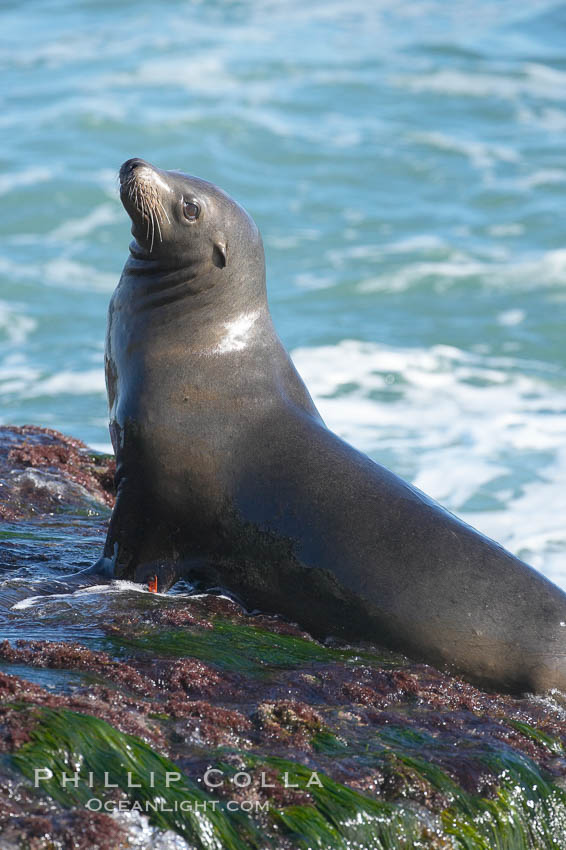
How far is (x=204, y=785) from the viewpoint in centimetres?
398

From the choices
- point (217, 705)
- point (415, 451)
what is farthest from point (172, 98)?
point (217, 705)

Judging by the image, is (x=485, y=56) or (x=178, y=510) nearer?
(x=178, y=510)

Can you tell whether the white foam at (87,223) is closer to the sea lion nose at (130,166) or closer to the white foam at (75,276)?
the white foam at (75,276)

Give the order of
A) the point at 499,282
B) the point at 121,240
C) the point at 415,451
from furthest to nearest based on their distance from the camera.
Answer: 1. the point at 121,240
2. the point at 499,282
3. the point at 415,451

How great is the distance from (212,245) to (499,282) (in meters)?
12.4

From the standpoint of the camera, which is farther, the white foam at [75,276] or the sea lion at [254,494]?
the white foam at [75,276]

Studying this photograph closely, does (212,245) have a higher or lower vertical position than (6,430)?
higher

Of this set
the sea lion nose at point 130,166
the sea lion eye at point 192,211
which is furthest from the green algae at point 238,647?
the sea lion nose at point 130,166

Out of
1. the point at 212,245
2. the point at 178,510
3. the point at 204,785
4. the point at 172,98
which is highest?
the point at 172,98

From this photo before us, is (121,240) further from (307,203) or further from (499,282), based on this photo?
(499,282)

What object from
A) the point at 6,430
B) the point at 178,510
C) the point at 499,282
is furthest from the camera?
the point at 499,282

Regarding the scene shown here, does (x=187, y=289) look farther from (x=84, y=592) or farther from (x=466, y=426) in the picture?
(x=466, y=426)

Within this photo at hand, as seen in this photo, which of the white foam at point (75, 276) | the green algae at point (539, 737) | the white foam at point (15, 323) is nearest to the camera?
the green algae at point (539, 737)

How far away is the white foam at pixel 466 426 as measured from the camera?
11281mm
